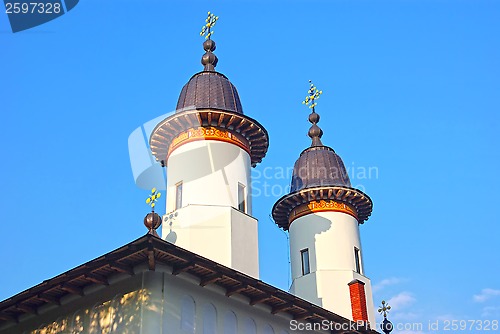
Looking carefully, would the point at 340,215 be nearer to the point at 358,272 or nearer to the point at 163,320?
the point at 358,272

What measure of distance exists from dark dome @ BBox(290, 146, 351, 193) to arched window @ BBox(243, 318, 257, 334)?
12210 mm

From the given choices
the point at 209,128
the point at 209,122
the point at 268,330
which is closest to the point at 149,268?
the point at 268,330

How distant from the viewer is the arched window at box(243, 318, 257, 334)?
17566 millimetres

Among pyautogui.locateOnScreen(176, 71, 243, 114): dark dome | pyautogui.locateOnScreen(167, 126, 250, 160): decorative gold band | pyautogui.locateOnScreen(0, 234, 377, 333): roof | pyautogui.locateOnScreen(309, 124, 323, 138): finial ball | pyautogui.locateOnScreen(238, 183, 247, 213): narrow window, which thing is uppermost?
pyautogui.locateOnScreen(309, 124, 323, 138): finial ball

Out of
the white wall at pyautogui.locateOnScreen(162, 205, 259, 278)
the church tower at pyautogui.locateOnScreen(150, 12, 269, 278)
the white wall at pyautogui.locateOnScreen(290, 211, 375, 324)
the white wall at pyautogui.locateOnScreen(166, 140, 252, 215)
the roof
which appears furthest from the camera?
the white wall at pyautogui.locateOnScreen(290, 211, 375, 324)

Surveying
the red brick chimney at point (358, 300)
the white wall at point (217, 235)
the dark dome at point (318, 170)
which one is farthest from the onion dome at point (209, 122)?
the red brick chimney at point (358, 300)

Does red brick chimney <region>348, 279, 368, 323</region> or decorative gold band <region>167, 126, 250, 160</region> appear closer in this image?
decorative gold band <region>167, 126, 250, 160</region>

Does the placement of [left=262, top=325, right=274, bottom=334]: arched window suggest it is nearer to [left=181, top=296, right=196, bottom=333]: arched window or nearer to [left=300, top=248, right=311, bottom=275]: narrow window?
[left=181, top=296, right=196, bottom=333]: arched window

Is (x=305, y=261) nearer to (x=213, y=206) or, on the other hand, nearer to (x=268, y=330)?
(x=213, y=206)

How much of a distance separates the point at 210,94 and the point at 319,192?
7345 mm

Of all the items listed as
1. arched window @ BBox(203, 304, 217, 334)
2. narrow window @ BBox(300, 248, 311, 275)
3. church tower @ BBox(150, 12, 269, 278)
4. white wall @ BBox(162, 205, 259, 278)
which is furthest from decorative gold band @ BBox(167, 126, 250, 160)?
arched window @ BBox(203, 304, 217, 334)

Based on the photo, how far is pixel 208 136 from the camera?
76.2 ft

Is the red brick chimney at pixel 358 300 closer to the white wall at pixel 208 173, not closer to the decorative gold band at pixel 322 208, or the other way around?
the decorative gold band at pixel 322 208

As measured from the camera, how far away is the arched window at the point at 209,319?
16438 millimetres
